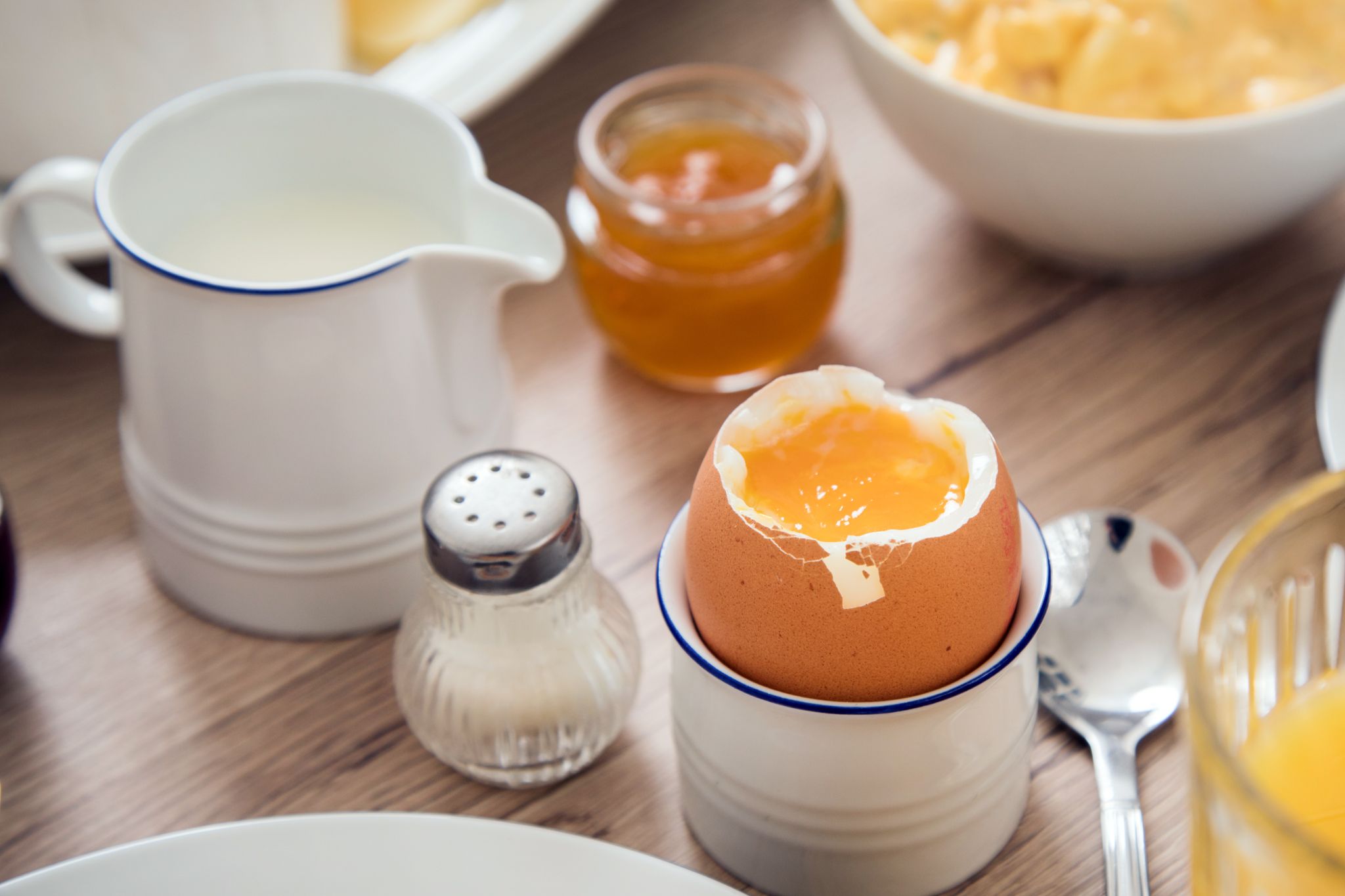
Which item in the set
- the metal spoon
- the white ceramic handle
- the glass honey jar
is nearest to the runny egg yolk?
the metal spoon

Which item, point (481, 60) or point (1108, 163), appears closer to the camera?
point (1108, 163)

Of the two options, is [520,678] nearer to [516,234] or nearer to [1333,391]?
[516,234]

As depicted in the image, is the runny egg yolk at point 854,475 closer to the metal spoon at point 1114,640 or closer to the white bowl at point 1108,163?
the metal spoon at point 1114,640

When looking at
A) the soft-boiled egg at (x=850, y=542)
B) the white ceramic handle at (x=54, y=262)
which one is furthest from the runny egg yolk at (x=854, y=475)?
the white ceramic handle at (x=54, y=262)

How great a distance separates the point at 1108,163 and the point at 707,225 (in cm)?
22

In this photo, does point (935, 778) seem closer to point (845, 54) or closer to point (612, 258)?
point (612, 258)

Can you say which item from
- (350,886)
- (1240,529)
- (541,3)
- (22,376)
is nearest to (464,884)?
(350,886)

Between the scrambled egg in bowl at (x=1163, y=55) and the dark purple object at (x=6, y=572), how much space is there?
0.57 metres

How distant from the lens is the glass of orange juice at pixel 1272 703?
0.40 m

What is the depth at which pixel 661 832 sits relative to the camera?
2.07 ft

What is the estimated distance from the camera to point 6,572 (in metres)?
0.67

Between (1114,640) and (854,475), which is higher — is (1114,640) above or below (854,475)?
below

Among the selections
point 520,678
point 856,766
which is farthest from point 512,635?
point 856,766

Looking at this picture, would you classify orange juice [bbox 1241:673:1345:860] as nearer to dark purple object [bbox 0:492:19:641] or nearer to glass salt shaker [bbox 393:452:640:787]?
glass salt shaker [bbox 393:452:640:787]
